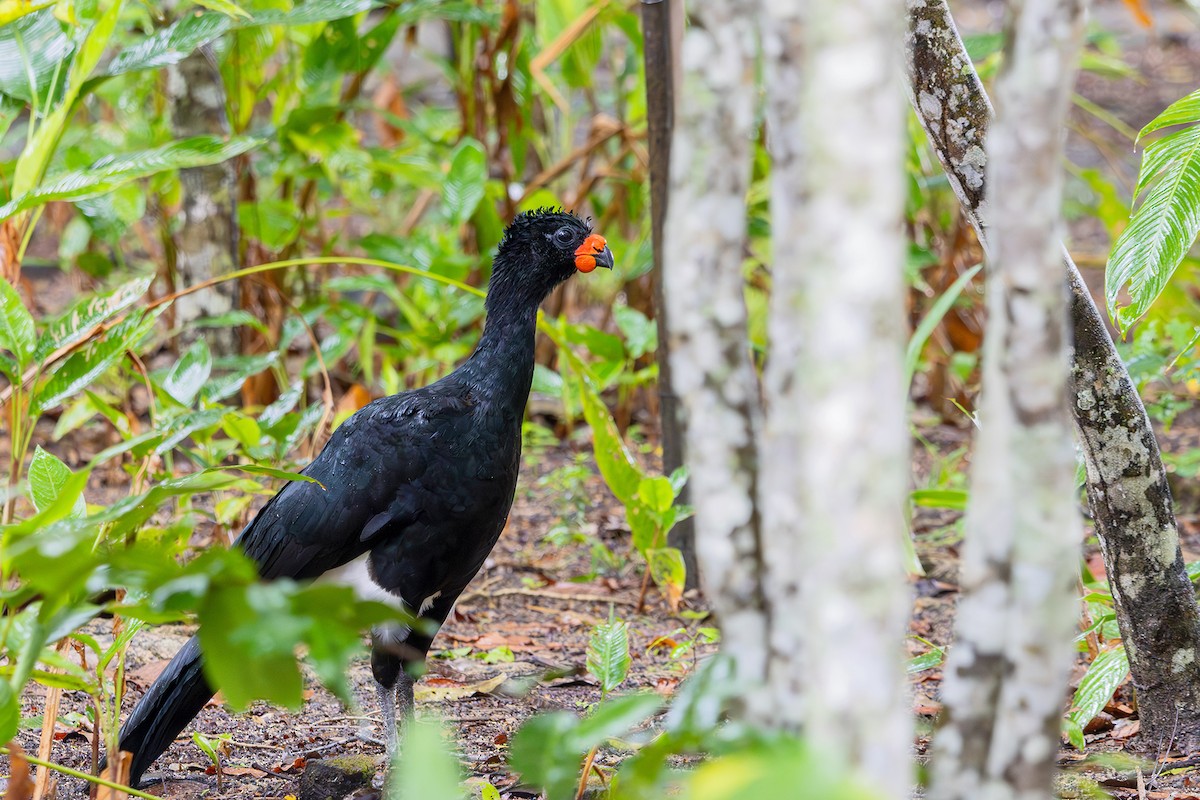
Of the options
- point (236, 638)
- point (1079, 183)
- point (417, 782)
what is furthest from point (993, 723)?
point (1079, 183)

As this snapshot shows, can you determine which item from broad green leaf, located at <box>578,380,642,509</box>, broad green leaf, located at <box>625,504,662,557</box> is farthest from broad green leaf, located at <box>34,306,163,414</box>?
broad green leaf, located at <box>625,504,662,557</box>

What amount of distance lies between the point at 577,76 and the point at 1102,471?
3.58 meters

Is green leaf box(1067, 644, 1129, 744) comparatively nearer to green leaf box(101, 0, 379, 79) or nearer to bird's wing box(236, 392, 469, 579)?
bird's wing box(236, 392, 469, 579)

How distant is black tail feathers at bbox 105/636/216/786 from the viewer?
2471mm

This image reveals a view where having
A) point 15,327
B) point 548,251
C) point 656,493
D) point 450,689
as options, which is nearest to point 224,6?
point 15,327

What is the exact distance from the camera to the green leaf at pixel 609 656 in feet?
6.77

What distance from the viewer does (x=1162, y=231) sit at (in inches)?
Result: 85.4

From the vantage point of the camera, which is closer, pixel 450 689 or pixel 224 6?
pixel 224 6

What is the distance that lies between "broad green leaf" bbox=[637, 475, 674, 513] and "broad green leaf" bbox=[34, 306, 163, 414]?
4.57 ft

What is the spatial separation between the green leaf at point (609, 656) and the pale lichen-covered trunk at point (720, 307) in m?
0.81

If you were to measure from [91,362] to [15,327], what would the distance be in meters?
→ 0.21

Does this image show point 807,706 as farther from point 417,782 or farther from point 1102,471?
point 1102,471

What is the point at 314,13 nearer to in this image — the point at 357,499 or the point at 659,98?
the point at 659,98

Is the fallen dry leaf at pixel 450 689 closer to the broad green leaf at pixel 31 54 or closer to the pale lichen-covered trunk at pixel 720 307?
the broad green leaf at pixel 31 54
